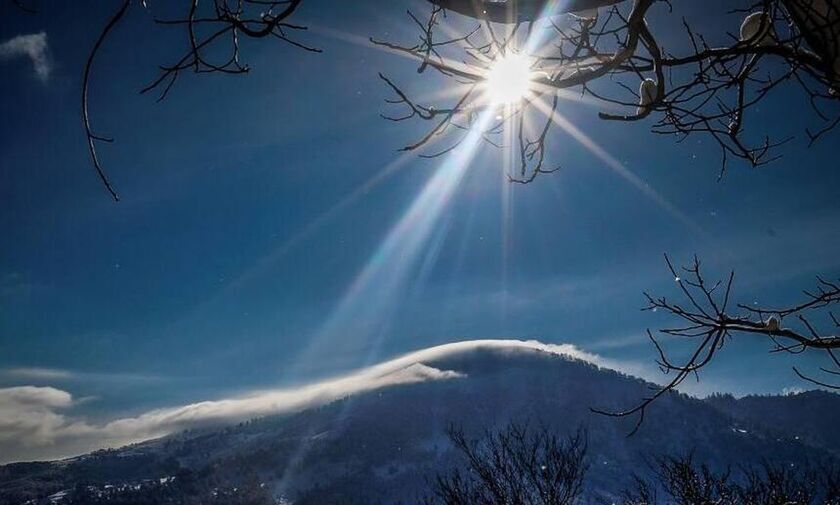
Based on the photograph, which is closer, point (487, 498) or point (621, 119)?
point (621, 119)

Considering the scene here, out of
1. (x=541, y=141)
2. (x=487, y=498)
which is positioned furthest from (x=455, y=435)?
(x=541, y=141)

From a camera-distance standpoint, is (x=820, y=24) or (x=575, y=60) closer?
(x=820, y=24)

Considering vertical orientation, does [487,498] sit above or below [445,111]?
below

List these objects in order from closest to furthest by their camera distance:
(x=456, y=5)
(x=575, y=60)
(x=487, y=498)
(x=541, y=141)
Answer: (x=456, y=5)
(x=575, y=60)
(x=541, y=141)
(x=487, y=498)

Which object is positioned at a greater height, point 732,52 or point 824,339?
point 732,52

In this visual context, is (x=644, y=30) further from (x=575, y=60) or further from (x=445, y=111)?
(x=445, y=111)

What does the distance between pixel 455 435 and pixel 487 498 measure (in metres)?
3.77

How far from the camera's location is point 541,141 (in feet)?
8.18

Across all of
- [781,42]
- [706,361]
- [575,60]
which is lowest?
[706,361]

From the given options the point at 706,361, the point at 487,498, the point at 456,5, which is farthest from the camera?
the point at 487,498

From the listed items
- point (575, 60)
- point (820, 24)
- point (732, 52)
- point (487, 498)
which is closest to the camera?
point (820, 24)

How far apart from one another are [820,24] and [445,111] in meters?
1.21

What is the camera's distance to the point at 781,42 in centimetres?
175

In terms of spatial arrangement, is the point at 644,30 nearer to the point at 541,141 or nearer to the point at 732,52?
the point at 732,52
